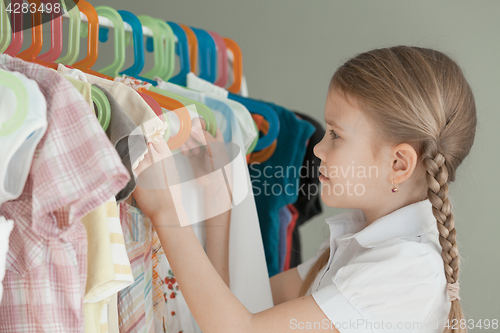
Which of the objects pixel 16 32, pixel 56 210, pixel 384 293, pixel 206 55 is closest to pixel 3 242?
pixel 56 210

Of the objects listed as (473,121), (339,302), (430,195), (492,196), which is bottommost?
(492,196)

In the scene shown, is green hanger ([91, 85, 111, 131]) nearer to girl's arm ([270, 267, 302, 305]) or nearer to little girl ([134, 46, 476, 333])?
little girl ([134, 46, 476, 333])

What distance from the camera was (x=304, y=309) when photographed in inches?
27.9

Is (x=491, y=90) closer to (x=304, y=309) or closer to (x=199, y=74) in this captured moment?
(x=199, y=74)

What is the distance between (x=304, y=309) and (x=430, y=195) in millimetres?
295

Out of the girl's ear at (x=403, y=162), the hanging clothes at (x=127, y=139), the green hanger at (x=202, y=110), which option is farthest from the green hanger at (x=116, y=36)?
the girl's ear at (x=403, y=162)

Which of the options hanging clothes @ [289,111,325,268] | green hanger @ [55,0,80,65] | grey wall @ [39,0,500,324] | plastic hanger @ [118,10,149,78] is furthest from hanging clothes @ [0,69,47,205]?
grey wall @ [39,0,500,324]

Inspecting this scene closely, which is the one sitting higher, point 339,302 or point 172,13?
point 172,13

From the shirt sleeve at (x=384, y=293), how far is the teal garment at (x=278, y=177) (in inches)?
14.1

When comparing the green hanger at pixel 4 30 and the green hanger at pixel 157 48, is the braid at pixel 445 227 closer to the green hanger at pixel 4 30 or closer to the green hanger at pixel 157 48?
the green hanger at pixel 157 48

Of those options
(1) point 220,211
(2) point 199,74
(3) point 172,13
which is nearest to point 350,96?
(1) point 220,211

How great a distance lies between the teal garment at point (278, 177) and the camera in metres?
1.06

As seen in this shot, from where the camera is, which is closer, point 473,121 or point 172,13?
point 473,121

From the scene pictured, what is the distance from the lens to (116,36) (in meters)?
0.86
